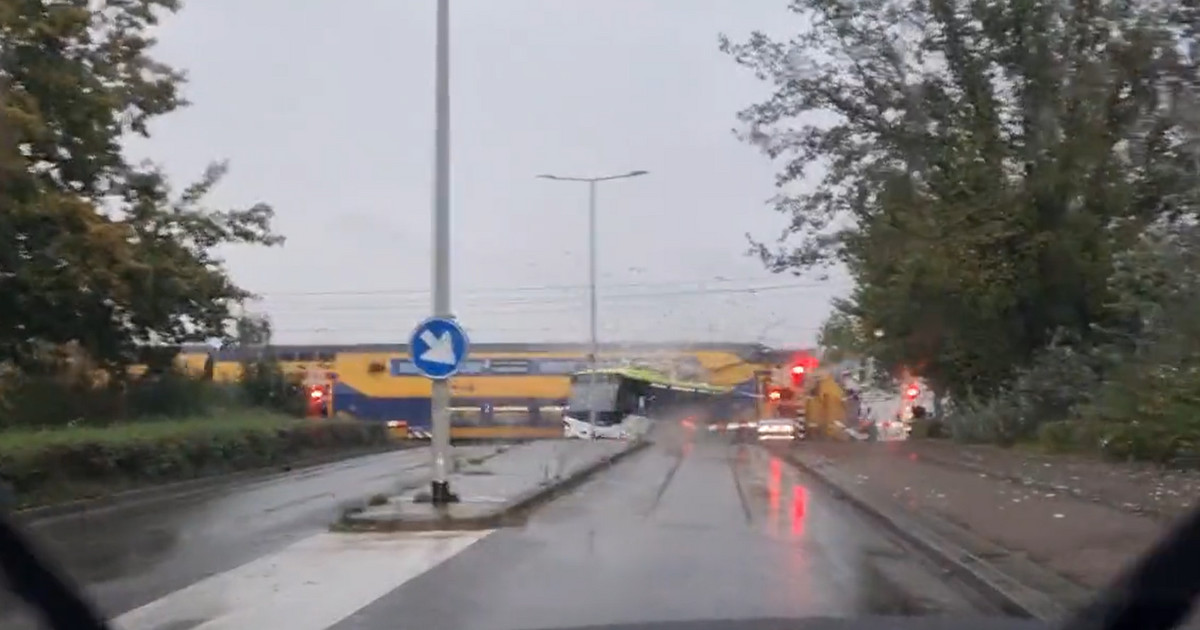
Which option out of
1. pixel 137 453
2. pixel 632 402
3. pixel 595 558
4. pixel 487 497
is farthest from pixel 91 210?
pixel 632 402

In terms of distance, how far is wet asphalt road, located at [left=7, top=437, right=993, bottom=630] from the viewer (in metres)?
12.6

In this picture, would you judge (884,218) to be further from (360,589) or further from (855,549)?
(360,589)

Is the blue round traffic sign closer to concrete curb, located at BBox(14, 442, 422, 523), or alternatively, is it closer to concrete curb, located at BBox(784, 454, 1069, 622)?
concrete curb, located at BBox(14, 442, 422, 523)

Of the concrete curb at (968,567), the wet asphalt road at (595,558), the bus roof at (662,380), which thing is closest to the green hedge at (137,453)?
the wet asphalt road at (595,558)

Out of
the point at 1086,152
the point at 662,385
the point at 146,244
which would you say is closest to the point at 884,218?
the point at 1086,152

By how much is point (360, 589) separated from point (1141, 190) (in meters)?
20.0

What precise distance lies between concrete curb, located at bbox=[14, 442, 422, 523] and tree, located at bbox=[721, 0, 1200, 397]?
13.0m

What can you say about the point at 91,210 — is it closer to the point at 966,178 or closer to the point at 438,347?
the point at 438,347

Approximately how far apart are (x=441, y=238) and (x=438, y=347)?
5.41 feet

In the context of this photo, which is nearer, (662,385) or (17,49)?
(17,49)

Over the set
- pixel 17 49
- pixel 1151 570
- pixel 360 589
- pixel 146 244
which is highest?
pixel 17 49

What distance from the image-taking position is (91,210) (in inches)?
1099

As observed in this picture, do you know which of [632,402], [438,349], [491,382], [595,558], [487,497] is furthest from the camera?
[632,402]

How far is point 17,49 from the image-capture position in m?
27.5
